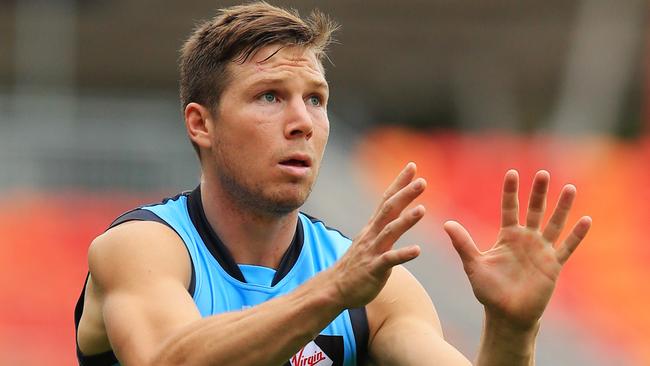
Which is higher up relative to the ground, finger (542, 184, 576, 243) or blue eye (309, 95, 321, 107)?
blue eye (309, 95, 321, 107)

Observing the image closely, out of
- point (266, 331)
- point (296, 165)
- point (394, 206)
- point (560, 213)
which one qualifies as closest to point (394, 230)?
point (394, 206)

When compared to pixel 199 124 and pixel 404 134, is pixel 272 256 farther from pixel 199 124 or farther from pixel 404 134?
pixel 404 134

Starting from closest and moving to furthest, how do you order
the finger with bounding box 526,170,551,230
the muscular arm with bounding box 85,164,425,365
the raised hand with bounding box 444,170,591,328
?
the muscular arm with bounding box 85,164,425,365, the finger with bounding box 526,170,551,230, the raised hand with bounding box 444,170,591,328

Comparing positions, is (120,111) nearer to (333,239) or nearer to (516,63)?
(516,63)

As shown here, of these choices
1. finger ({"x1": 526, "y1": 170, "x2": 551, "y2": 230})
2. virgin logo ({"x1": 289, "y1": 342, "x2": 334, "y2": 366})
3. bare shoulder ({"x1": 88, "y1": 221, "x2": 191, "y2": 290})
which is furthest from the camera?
virgin logo ({"x1": 289, "y1": 342, "x2": 334, "y2": 366})

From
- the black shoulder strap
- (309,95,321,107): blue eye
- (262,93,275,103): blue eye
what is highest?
(262,93,275,103): blue eye

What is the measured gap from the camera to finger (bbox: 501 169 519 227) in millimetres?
3650

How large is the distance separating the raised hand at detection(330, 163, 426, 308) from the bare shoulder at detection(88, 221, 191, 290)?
665 mm

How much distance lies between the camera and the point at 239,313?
11.9 ft

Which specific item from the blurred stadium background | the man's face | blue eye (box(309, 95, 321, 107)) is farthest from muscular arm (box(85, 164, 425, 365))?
the blurred stadium background

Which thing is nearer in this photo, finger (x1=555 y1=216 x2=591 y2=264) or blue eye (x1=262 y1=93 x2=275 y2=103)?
finger (x1=555 y1=216 x2=591 y2=264)

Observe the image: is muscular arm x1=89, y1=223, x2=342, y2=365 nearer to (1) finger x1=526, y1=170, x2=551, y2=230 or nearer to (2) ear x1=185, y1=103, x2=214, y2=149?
(2) ear x1=185, y1=103, x2=214, y2=149

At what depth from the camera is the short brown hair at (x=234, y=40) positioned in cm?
425

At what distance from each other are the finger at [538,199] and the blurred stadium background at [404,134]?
5.32 m
